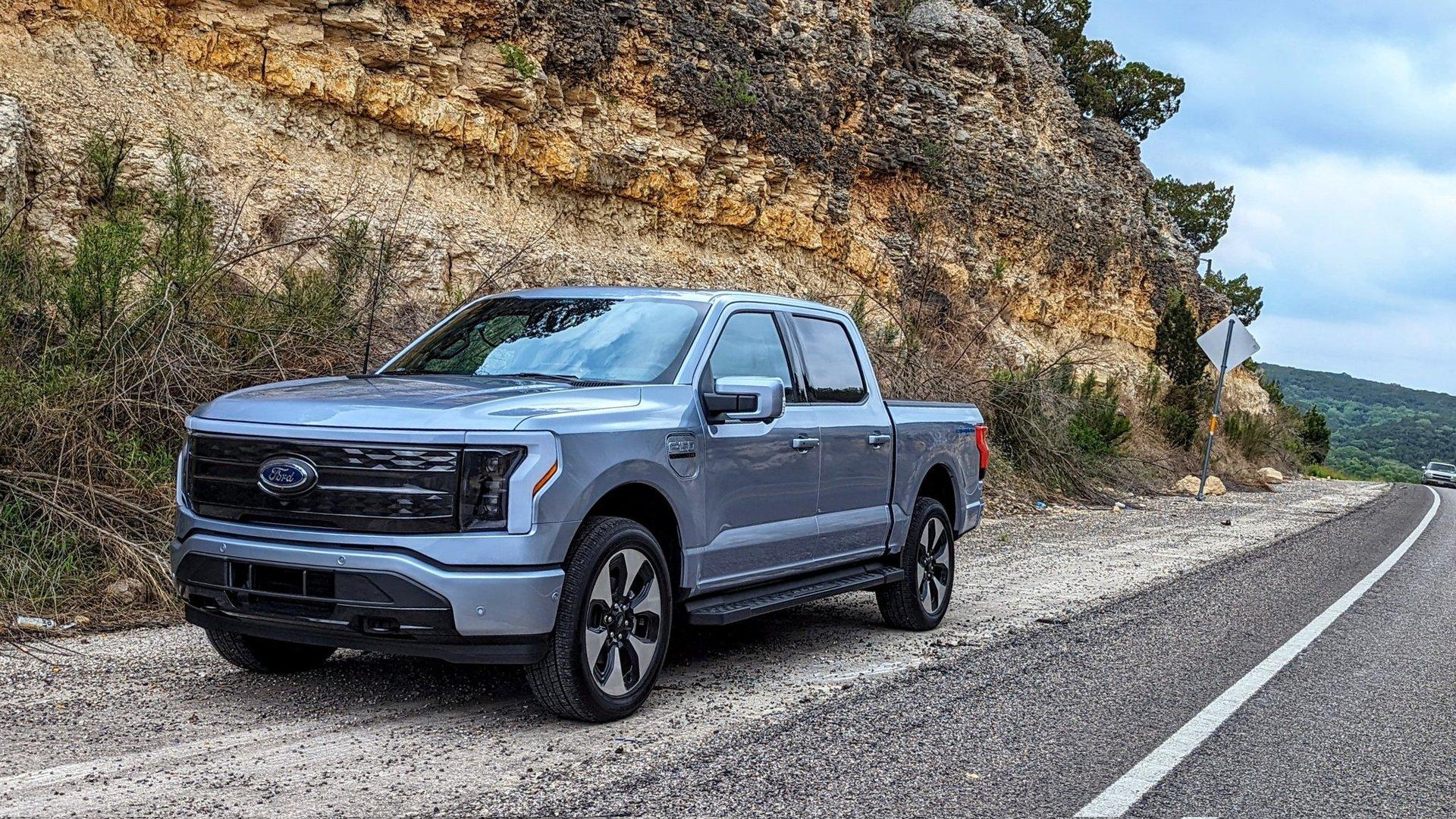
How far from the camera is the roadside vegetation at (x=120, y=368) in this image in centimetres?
752

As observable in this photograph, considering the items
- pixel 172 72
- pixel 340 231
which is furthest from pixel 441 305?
pixel 172 72

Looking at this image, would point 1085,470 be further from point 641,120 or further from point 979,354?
point 641,120

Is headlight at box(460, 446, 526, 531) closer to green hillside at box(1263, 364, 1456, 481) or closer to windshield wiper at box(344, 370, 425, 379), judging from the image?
windshield wiper at box(344, 370, 425, 379)

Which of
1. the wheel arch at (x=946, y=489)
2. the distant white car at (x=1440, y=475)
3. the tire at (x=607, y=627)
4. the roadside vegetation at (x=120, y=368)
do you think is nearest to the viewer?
the tire at (x=607, y=627)

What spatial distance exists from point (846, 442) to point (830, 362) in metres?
0.60

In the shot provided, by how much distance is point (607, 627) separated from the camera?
541 centimetres

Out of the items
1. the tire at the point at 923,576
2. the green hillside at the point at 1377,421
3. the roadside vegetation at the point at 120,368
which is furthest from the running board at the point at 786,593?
the green hillside at the point at 1377,421

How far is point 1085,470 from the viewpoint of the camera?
19891 millimetres

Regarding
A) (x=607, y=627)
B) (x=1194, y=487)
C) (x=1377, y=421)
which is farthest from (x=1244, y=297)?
(x=1377, y=421)

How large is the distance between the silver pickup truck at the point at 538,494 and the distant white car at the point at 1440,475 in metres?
53.3

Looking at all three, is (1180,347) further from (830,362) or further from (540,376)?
(540,376)

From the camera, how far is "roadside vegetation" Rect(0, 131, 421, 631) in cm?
752

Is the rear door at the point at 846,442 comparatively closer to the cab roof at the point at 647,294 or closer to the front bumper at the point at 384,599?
the cab roof at the point at 647,294

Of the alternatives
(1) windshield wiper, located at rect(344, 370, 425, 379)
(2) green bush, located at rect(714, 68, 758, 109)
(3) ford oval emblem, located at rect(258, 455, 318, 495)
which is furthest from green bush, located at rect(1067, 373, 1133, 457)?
(3) ford oval emblem, located at rect(258, 455, 318, 495)
